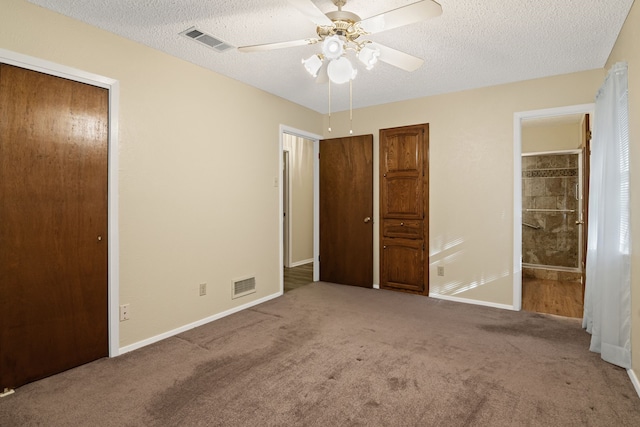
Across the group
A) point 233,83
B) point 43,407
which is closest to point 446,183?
point 233,83

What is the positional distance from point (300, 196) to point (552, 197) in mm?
4478

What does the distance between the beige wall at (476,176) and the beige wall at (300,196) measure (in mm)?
2376

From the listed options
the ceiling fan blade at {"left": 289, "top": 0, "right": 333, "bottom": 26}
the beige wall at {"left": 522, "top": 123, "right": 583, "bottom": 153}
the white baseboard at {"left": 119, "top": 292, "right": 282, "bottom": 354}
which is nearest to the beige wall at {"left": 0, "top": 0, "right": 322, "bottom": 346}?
the white baseboard at {"left": 119, "top": 292, "right": 282, "bottom": 354}

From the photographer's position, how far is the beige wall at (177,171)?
254 cm

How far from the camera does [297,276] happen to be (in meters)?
5.45

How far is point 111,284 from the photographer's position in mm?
2648

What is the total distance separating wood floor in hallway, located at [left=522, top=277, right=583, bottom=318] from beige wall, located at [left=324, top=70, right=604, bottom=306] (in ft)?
1.43

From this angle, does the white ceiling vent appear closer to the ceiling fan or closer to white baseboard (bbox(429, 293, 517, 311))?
the ceiling fan

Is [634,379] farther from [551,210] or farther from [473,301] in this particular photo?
[551,210]

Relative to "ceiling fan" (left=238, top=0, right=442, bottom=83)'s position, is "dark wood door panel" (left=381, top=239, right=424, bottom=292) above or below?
below

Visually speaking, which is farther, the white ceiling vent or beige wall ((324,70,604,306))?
beige wall ((324,70,604,306))

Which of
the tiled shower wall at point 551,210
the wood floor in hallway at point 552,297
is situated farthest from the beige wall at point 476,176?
the tiled shower wall at point 551,210

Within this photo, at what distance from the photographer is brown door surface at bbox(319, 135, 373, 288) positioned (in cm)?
473

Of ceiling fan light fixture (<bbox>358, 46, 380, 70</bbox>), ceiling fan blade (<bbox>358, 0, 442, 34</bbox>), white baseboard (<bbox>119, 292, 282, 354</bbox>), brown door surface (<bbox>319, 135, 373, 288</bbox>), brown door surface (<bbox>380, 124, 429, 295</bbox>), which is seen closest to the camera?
ceiling fan blade (<bbox>358, 0, 442, 34</bbox>)
